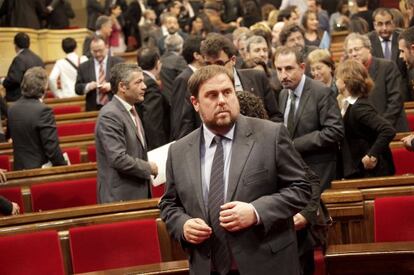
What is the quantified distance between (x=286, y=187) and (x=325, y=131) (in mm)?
1607

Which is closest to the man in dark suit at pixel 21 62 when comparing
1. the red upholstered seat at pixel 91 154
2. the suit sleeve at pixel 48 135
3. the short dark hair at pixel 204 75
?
the red upholstered seat at pixel 91 154

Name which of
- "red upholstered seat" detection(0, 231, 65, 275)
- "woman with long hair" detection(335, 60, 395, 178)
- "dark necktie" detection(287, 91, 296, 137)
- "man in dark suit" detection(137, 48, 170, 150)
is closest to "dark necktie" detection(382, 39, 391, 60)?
"man in dark suit" detection(137, 48, 170, 150)

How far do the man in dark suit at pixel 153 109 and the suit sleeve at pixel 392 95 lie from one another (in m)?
1.73

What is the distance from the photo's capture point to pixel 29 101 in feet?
20.0

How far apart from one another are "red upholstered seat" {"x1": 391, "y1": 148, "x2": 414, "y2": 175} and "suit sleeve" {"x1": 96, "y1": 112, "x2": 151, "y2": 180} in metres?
1.66

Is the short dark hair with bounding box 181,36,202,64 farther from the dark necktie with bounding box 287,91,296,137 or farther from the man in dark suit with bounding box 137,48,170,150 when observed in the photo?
the dark necktie with bounding box 287,91,296,137

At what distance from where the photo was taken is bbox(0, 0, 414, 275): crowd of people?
314 cm

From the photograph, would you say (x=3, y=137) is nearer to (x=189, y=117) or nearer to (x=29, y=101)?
(x=29, y=101)

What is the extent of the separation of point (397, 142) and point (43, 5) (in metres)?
9.54

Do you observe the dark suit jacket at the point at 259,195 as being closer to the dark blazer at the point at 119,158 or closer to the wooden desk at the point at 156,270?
the wooden desk at the point at 156,270

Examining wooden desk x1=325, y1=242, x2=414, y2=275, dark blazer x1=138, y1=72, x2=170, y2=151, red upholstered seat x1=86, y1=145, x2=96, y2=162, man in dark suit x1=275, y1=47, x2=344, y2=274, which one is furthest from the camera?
red upholstered seat x1=86, y1=145, x2=96, y2=162

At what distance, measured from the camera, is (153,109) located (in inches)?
252

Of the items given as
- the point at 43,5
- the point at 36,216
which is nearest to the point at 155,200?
the point at 36,216

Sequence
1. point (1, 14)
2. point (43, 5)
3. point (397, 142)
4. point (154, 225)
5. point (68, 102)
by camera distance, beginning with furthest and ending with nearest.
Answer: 1. point (43, 5)
2. point (1, 14)
3. point (68, 102)
4. point (397, 142)
5. point (154, 225)
